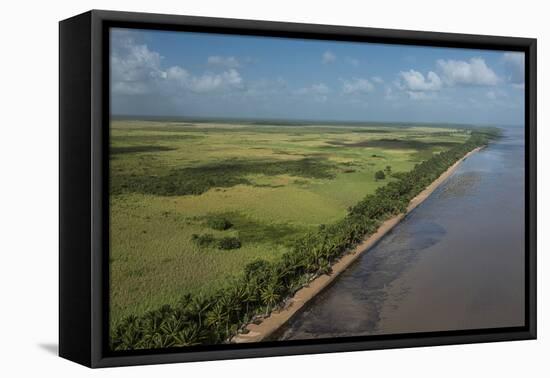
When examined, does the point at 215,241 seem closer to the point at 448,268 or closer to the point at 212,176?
the point at 212,176

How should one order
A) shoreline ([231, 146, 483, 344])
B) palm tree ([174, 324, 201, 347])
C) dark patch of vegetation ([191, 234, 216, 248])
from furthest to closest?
1. shoreline ([231, 146, 483, 344])
2. dark patch of vegetation ([191, 234, 216, 248])
3. palm tree ([174, 324, 201, 347])

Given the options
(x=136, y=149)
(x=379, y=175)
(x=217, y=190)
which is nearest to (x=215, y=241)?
(x=217, y=190)

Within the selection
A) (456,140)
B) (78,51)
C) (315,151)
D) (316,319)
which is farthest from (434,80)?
(78,51)

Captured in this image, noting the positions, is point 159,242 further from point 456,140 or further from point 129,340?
point 456,140

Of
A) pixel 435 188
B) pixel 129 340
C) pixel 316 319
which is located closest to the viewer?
pixel 129 340

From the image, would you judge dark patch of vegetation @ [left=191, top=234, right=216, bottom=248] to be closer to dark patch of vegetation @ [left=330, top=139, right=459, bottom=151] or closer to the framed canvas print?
the framed canvas print

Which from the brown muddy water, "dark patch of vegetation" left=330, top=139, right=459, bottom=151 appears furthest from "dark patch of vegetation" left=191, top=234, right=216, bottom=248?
"dark patch of vegetation" left=330, top=139, right=459, bottom=151
